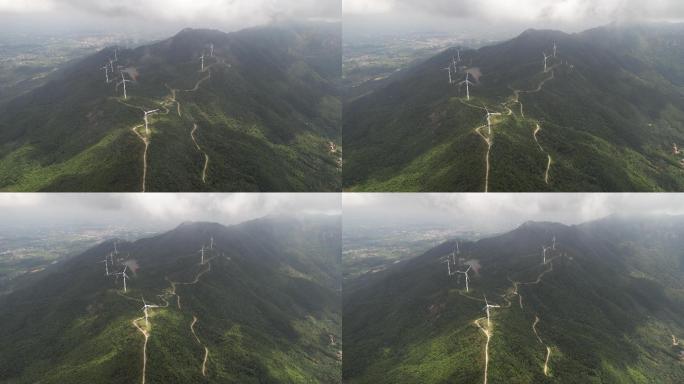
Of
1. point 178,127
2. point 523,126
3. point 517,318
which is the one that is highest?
point 178,127

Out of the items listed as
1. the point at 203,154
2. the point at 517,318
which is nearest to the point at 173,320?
the point at 203,154

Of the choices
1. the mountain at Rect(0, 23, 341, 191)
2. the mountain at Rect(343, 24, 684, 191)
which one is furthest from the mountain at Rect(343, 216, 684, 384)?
the mountain at Rect(0, 23, 341, 191)

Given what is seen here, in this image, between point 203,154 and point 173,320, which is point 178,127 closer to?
Answer: point 203,154

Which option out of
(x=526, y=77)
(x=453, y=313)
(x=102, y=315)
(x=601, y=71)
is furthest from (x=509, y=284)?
(x=601, y=71)

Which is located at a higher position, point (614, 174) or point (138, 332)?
point (614, 174)

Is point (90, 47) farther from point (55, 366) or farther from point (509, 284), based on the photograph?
point (509, 284)

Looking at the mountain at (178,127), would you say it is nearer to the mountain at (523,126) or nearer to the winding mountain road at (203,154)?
the winding mountain road at (203,154)

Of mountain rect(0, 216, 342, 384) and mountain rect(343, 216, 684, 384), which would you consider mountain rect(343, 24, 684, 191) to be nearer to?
→ mountain rect(343, 216, 684, 384)
